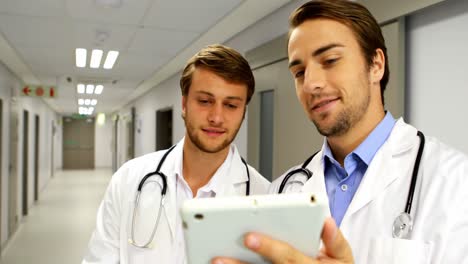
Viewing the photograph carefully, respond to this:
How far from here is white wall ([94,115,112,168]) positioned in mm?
17047

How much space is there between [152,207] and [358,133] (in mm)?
793

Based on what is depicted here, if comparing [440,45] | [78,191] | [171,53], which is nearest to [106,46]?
[171,53]

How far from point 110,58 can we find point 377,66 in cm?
405

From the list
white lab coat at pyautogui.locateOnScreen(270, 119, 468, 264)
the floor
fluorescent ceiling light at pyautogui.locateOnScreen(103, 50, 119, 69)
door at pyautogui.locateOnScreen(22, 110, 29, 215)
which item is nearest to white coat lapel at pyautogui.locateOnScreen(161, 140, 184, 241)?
white lab coat at pyautogui.locateOnScreen(270, 119, 468, 264)

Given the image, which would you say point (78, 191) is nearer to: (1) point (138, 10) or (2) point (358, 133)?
(1) point (138, 10)

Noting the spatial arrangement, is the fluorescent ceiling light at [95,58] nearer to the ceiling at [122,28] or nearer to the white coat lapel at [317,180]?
the ceiling at [122,28]

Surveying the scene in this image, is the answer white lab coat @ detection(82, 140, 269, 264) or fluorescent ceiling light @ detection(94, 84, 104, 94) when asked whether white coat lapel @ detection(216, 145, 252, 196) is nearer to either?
white lab coat @ detection(82, 140, 269, 264)

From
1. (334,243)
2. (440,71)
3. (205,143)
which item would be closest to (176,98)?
(205,143)

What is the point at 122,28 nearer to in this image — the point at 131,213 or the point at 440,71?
the point at 131,213

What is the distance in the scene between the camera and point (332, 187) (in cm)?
110

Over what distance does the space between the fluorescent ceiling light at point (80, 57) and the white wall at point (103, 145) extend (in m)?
12.6

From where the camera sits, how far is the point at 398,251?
84 cm

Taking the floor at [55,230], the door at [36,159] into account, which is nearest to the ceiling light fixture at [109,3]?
the floor at [55,230]

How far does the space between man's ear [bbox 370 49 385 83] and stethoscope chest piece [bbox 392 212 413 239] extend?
0.38 metres
